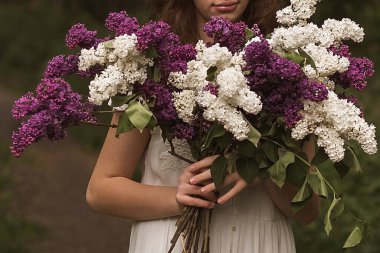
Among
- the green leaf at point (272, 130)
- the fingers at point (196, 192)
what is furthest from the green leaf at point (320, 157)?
the fingers at point (196, 192)

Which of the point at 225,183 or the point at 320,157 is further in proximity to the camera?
the point at 225,183

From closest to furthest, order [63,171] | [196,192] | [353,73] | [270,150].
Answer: [270,150], [353,73], [196,192], [63,171]

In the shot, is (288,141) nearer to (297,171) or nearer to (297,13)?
(297,171)

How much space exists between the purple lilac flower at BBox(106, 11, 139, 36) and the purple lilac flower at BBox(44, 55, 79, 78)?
18 centimetres

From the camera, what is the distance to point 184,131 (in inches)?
126

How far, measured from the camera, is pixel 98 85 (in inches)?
124

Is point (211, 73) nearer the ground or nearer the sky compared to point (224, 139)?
nearer the sky

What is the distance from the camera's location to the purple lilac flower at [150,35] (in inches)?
124

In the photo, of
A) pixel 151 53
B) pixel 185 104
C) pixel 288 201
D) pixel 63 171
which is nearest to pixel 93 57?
pixel 151 53

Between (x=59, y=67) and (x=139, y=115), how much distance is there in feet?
1.26

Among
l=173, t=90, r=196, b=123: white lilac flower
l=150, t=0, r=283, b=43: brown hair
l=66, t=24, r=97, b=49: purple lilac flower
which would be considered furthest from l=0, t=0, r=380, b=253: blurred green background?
l=173, t=90, r=196, b=123: white lilac flower

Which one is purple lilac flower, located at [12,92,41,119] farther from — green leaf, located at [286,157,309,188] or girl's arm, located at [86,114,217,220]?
green leaf, located at [286,157,309,188]

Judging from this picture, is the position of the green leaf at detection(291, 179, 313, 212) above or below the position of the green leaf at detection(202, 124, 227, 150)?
below

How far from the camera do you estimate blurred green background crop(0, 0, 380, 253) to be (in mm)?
7254
